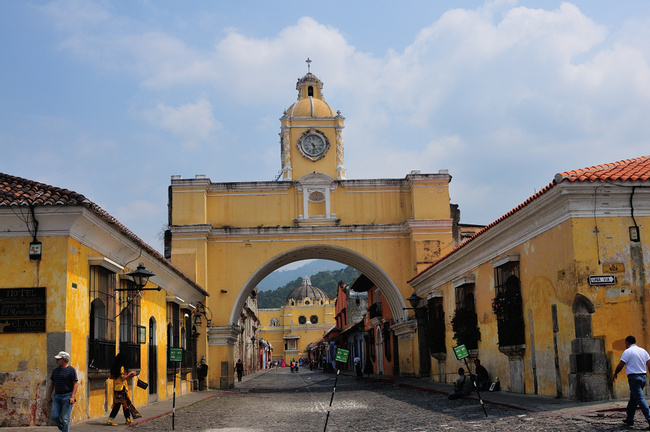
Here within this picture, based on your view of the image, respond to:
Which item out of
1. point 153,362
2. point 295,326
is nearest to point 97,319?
point 153,362

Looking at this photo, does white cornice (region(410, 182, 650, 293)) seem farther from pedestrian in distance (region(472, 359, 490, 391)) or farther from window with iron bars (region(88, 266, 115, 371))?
window with iron bars (region(88, 266, 115, 371))

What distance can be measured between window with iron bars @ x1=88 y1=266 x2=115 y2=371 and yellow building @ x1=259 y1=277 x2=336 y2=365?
270ft

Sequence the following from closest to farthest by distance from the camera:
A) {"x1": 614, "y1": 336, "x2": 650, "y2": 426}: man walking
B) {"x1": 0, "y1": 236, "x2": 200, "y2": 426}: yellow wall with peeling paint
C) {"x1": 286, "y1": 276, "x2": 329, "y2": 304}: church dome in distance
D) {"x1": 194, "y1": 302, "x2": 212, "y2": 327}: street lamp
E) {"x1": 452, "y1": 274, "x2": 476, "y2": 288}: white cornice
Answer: {"x1": 614, "y1": 336, "x2": 650, "y2": 426}: man walking, {"x1": 0, "y1": 236, "x2": 200, "y2": 426}: yellow wall with peeling paint, {"x1": 452, "y1": 274, "x2": 476, "y2": 288}: white cornice, {"x1": 194, "y1": 302, "x2": 212, "y2": 327}: street lamp, {"x1": 286, "y1": 276, "x2": 329, "y2": 304}: church dome in distance

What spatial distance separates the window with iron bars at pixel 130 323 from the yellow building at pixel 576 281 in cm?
771

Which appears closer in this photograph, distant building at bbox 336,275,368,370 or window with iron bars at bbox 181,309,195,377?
window with iron bars at bbox 181,309,195,377

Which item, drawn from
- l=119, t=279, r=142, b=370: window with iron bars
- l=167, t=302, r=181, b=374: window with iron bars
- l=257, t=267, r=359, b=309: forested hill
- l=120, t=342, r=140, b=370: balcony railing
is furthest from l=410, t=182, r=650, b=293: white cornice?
l=257, t=267, r=359, b=309: forested hill

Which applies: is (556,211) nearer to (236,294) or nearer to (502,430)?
(502,430)

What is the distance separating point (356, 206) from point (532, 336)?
13.2m

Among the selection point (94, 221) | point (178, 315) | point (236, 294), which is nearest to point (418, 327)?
point (236, 294)

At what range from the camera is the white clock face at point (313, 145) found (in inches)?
1072

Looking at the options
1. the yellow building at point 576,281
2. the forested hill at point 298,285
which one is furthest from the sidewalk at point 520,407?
the forested hill at point 298,285

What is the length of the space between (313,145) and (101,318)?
15385 mm

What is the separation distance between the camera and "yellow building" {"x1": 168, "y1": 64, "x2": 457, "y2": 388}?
84.4 ft

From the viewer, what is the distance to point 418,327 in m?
25.5
